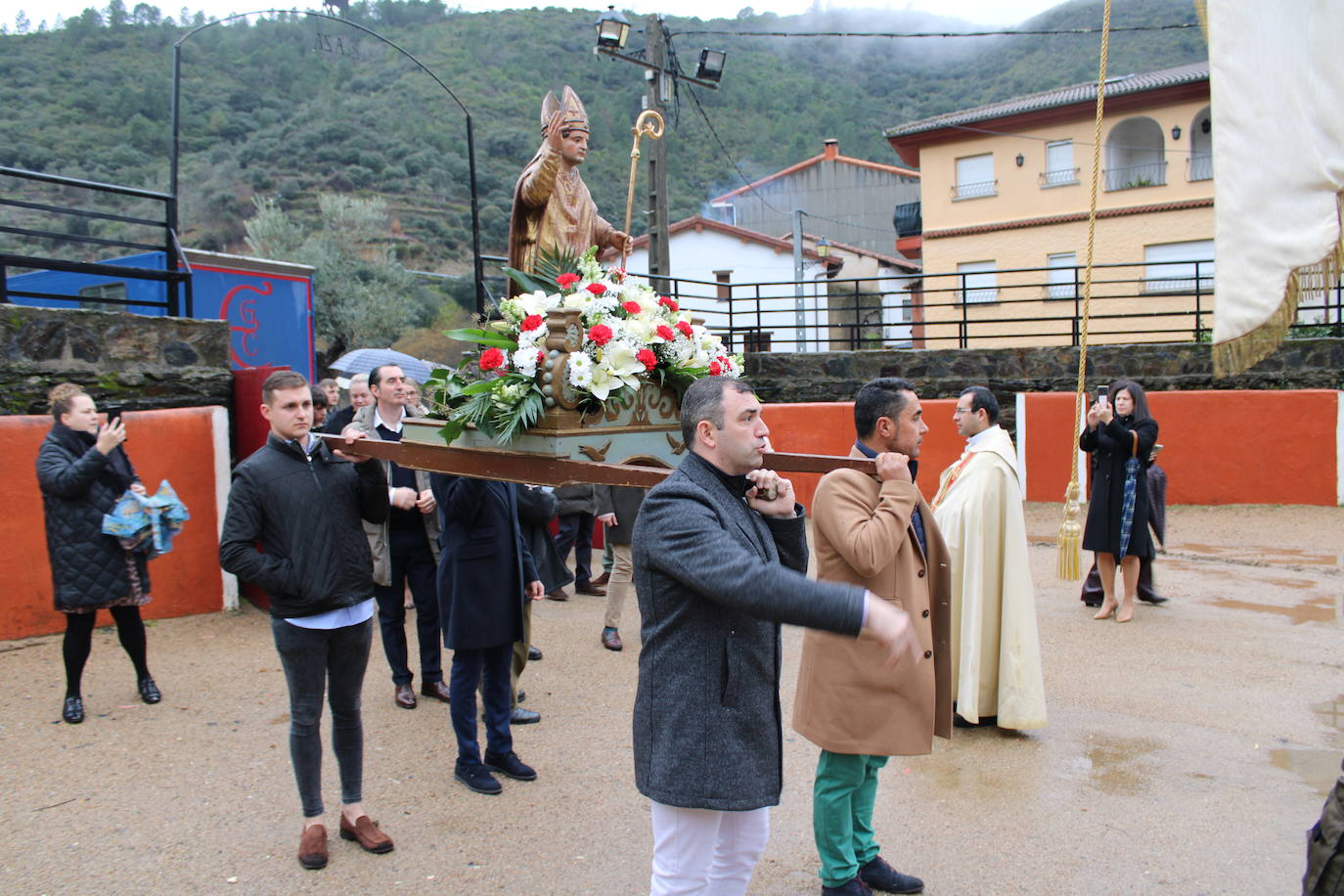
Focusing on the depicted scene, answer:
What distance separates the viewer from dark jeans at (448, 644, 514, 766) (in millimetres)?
4816

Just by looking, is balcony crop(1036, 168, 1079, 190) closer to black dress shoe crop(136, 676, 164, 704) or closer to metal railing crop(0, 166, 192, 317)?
metal railing crop(0, 166, 192, 317)

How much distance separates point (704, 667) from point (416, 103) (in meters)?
49.8

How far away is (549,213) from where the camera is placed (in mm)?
5910

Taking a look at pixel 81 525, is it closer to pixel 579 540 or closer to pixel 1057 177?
pixel 579 540

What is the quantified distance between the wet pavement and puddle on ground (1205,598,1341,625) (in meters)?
0.39

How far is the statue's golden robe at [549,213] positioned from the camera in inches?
226

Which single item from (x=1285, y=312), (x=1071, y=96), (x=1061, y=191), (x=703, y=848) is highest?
(x=1071, y=96)

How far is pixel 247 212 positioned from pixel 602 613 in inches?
1310

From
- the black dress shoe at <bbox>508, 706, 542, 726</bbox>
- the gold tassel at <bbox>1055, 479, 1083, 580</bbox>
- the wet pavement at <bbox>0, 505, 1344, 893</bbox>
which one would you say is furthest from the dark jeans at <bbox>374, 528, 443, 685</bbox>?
the gold tassel at <bbox>1055, 479, 1083, 580</bbox>

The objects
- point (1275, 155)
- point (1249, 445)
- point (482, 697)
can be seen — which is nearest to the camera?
point (1275, 155)

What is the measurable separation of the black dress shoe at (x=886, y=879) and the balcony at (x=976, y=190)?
26759 millimetres

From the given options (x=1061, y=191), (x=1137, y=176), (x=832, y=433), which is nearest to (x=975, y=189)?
(x=1061, y=191)

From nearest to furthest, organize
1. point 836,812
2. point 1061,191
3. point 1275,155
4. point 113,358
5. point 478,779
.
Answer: point 1275,155, point 836,812, point 478,779, point 113,358, point 1061,191

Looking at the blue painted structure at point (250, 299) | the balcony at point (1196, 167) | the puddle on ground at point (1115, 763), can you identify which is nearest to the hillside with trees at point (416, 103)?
the balcony at point (1196, 167)
